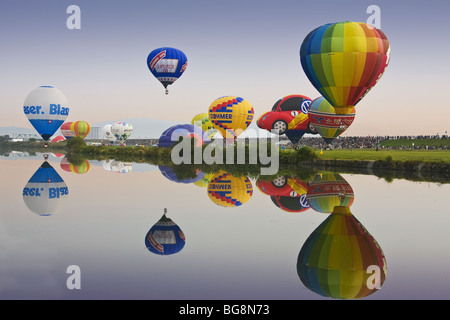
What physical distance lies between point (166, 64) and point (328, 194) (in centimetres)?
2239

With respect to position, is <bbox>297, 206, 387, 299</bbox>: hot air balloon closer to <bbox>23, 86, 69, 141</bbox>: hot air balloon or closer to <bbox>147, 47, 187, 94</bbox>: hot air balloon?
<bbox>147, 47, 187, 94</bbox>: hot air balloon

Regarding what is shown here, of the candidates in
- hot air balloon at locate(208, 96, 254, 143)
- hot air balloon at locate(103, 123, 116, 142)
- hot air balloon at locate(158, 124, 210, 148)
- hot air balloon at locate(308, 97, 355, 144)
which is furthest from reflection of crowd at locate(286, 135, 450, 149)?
hot air balloon at locate(103, 123, 116, 142)

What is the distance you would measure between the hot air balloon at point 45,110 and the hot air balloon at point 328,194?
87.1 ft

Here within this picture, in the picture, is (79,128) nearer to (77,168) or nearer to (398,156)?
(77,168)

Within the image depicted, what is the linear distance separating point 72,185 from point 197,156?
50.1 feet

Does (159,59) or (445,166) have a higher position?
(159,59)

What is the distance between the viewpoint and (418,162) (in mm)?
22812

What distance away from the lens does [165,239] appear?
30.7 feet

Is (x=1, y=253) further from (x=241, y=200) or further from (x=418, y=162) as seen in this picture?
(x=418, y=162)

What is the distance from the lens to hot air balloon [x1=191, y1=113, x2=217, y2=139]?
46.5 meters

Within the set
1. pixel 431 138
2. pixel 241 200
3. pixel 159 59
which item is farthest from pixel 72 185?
pixel 431 138

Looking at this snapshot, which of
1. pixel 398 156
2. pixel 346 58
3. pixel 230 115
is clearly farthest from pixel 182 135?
pixel 346 58

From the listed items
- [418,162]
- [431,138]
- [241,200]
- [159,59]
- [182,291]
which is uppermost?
[159,59]

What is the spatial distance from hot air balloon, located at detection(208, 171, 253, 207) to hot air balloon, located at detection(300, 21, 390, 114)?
19.3ft
